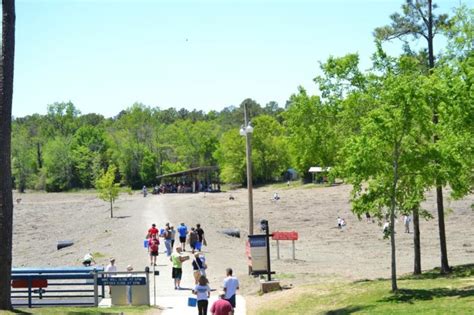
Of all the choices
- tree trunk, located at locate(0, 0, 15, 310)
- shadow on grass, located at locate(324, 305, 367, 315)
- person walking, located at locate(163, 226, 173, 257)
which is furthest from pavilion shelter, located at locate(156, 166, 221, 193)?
tree trunk, located at locate(0, 0, 15, 310)

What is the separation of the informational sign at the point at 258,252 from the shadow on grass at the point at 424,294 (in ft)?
18.3

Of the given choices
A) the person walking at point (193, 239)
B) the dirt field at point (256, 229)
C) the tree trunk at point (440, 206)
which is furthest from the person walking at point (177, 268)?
the tree trunk at point (440, 206)

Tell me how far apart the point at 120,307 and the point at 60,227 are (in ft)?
125

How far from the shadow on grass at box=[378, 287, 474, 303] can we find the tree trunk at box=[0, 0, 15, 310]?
9129 millimetres

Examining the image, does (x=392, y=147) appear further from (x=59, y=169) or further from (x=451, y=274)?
(x=59, y=169)

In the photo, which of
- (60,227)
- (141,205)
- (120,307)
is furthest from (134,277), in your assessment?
(141,205)

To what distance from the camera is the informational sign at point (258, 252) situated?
2297 cm

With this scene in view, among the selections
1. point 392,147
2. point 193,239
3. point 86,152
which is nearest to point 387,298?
point 392,147

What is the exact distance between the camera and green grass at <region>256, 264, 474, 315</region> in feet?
52.7

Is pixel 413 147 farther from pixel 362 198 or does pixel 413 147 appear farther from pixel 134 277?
pixel 134 277

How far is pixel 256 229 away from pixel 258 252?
23959 millimetres

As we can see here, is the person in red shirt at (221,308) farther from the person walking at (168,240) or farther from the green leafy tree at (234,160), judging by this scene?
the green leafy tree at (234,160)

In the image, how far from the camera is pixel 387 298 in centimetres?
1773

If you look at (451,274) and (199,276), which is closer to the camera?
(199,276)
